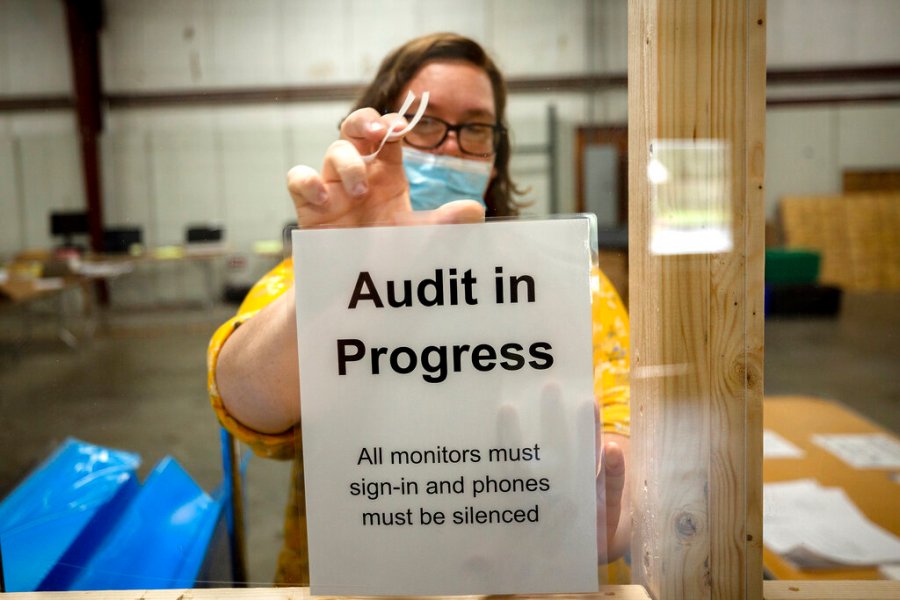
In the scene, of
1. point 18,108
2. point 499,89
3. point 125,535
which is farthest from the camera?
point 18,108

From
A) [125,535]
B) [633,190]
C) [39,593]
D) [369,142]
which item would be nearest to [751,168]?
[633,190]

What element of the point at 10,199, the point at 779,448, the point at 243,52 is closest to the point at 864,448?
the point at 779,448

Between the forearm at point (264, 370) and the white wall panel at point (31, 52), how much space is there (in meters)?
5.78

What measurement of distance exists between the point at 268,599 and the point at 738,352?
1.51ft

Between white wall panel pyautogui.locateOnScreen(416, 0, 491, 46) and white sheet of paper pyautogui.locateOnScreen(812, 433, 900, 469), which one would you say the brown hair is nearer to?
white sheet of paper pyautogui.locateOnScreen(812, 433, 900, 469)

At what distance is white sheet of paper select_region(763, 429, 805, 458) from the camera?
5.47 feet

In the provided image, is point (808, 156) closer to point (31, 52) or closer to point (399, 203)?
point (399, 203)

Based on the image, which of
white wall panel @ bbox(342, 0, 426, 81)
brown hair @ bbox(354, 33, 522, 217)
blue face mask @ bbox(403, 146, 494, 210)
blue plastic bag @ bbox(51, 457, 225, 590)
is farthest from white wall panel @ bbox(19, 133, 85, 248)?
blue face mask @ bbox(403, 146, 494, 210)

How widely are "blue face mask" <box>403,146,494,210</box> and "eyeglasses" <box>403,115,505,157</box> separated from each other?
0.01 meters

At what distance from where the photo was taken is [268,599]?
0.52 metres

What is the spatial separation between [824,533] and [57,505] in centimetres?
152

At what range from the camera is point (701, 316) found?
467mm

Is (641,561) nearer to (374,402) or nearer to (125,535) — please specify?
(374,402)

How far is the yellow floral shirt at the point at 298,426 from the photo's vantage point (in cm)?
53
